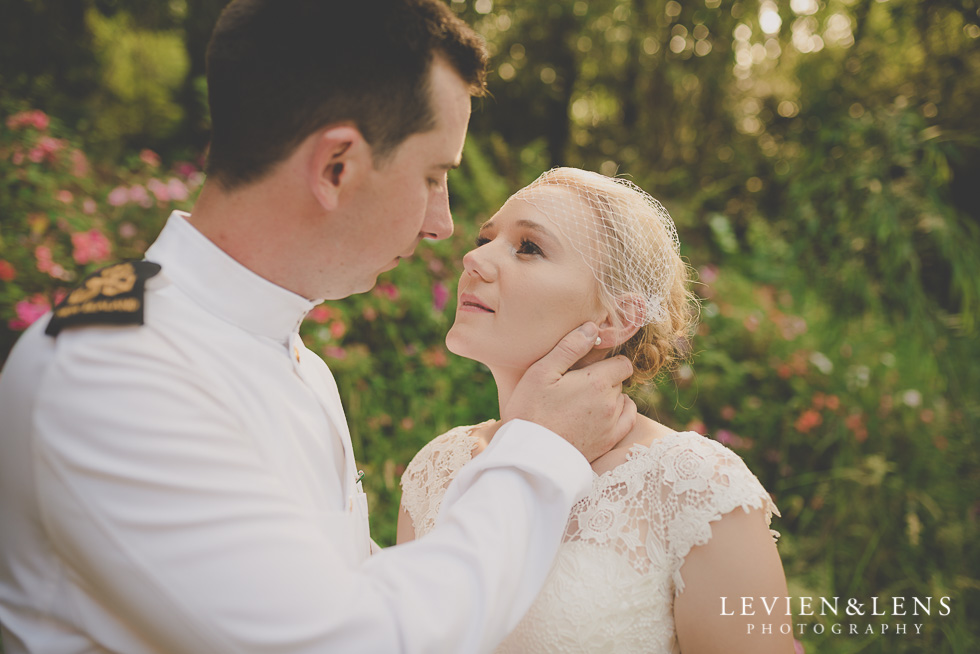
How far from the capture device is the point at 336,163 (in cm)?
156

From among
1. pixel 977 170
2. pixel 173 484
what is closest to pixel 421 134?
pixel 173 484

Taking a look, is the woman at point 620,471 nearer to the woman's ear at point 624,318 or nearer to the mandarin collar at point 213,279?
the woman's ear at point 624,318

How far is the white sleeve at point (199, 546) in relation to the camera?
1154 mm

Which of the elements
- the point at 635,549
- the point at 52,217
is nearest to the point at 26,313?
the point at 52,217

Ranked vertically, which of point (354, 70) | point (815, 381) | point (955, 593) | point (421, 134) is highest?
point (354, 70)

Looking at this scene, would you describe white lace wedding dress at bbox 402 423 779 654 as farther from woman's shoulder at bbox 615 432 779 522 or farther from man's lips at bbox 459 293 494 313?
man's lips at bbox 459 293 494 313

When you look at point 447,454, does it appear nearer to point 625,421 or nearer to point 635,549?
point 625,421

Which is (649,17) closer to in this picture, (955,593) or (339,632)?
(955,593)

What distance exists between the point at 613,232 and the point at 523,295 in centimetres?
40

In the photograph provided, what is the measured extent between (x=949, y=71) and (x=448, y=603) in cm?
590

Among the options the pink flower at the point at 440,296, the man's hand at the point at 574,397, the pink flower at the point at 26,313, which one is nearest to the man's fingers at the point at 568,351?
the man's hand at the point at 574,397

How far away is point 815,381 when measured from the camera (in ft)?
16.8

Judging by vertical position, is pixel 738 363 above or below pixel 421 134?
below

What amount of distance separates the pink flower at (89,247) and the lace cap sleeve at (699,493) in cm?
339
